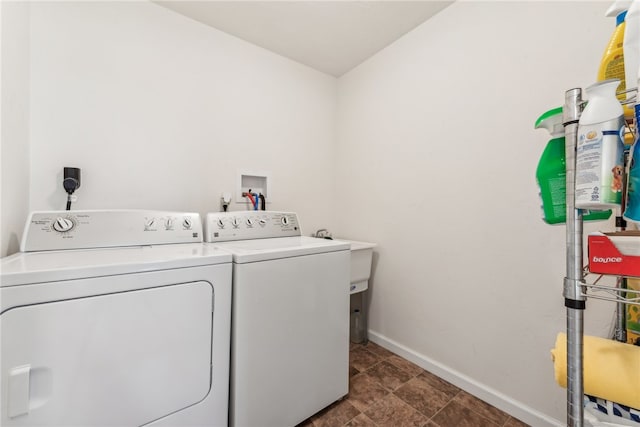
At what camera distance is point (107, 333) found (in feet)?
2.48

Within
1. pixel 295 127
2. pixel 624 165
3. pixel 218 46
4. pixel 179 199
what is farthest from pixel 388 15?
pixel 179 199

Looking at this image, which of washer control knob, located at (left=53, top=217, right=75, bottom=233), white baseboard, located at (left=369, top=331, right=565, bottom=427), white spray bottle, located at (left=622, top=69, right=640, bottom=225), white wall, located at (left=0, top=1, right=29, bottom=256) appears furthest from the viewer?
white baseboard, located at (left=369, top=331, right=565, bottom=427)

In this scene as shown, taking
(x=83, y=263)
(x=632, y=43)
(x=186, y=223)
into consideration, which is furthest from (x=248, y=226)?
(x=632, y=43)

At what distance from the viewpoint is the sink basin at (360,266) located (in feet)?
5.72

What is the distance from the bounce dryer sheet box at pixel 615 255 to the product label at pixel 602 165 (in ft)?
0.29

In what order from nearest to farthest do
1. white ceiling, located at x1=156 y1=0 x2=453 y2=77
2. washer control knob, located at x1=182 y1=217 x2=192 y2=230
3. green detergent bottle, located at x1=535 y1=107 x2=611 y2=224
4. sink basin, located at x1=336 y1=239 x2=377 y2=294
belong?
green detergent bottle, located at x1=535 y1=107 x2=611 y2=224
washer control knob, located at x1=182 y1=217 x2=192 y2=230
white ceiling, located at x1=156 y1=0 x2=453 y2=77
sink basin, located at x1=336 y1=239 x2=377 y2=294

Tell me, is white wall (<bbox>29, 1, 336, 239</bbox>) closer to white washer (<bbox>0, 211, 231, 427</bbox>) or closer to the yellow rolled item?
white washer (<bbox>0, 211, 231, 427</bbox>)

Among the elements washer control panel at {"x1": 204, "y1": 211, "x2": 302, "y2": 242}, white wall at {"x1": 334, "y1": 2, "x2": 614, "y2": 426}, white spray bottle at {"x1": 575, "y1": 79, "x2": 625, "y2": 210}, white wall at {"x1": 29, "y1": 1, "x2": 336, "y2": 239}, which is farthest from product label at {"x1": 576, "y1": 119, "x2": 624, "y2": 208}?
white wall at {"x1": 29, "y1": 1, "x2": 336, "y2": 239}

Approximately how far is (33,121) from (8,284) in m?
1.00

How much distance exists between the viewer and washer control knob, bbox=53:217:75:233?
3.42ft

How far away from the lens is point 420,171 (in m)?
1.64

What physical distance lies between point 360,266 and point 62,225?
1.59 m

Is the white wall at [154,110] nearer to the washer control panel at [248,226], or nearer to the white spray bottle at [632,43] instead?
the washer control panel at [248,226]

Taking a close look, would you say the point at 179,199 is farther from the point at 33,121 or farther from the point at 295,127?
the point at 295,127
